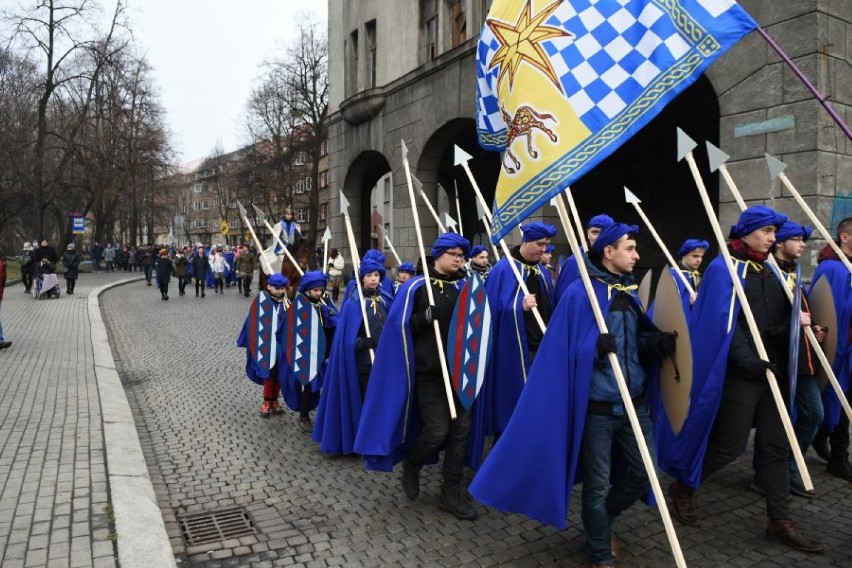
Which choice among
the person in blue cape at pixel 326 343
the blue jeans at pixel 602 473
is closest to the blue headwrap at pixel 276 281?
the person in blue cape at pixel 326 343

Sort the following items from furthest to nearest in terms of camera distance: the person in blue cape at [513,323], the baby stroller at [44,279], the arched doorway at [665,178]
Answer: the baby stroller at [44,279]
the arched doorway at [665,178]
the person in blue cape at [513,323]

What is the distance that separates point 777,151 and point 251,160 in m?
39.6

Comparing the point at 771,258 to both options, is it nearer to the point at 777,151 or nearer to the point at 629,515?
the point at 629,515

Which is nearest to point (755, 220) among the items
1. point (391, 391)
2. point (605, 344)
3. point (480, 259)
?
point (605, 344)

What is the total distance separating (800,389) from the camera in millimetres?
4762

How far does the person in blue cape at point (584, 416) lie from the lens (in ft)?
11.9

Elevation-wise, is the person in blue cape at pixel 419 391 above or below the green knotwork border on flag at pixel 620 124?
below

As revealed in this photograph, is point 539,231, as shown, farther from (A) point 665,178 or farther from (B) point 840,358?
(A) point 665,178

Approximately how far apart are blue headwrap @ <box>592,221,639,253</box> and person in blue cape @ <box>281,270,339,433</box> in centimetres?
342

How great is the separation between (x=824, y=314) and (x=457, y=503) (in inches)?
110

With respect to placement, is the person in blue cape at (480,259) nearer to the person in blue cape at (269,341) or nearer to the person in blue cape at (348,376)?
the person in blue cape at (348,376)

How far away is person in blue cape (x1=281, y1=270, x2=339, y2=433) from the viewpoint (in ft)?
21.9

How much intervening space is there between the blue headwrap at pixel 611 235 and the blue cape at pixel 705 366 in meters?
0.87

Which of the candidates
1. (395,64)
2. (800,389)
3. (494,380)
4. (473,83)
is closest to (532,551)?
(494,380)
